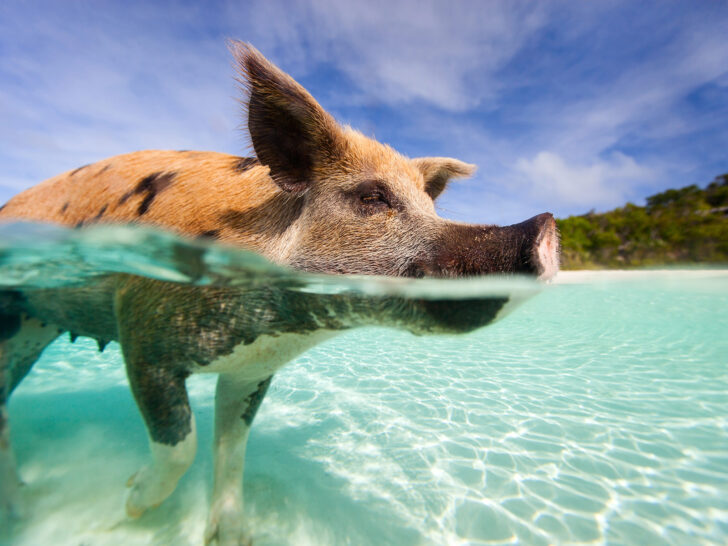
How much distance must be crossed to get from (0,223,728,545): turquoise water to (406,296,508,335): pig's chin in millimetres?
112

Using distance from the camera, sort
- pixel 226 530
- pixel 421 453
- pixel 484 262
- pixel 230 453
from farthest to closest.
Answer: pixel 421 453 < pixel 230 453 < pixel 226 530 < pixel 484 262

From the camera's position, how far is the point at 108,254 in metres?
2.57

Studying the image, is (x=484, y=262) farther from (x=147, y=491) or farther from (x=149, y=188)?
(x=147, y=491)

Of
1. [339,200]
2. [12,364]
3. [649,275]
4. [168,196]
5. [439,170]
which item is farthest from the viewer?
[649,275]

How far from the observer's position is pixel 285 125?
2.11 meters

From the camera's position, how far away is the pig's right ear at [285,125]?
1.94 meters

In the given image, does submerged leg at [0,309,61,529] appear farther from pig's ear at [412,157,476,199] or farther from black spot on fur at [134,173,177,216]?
pig's ear at [412,157,476,199]

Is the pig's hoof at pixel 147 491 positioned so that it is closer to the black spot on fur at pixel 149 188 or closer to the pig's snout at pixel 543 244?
the black spot on fur at pixel 149 188

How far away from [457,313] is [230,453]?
2050 mm

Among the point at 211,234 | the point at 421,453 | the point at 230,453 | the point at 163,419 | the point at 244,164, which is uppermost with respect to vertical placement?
the point at 244,164

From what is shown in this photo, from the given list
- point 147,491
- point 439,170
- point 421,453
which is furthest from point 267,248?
point 421,453

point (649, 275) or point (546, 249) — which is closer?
point (546, 249)

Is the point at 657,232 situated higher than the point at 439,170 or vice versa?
the point at 657,232

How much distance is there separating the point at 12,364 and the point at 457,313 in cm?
375
